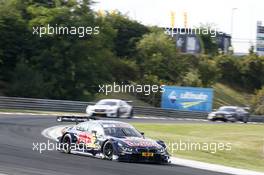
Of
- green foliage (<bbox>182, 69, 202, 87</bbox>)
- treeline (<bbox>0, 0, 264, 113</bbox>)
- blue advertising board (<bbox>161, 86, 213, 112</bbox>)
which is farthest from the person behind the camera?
green foliage (<bbox>182, 69, 202, 87</bbox>)

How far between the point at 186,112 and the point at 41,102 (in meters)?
12.5

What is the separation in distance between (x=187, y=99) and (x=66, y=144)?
3696 cm

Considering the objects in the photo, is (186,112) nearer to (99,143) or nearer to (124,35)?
(124,35)

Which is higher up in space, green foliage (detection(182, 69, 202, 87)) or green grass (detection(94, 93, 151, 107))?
green foliage (detection(182, 69, 202, 87))

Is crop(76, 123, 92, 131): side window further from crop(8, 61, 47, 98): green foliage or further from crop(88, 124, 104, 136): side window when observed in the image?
crop(8, 61, 47, 98): green foliage

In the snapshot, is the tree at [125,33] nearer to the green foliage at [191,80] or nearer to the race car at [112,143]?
the green foliage at [191,80]

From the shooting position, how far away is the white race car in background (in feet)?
138

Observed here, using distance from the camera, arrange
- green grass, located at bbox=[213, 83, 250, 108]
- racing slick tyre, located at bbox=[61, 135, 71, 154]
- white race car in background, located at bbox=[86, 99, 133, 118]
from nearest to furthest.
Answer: racing slick tyre, located at bbox=[61, 135, 71, 154], white race car in background, located at bbox=[86, 99, 133, 118], green grass, located at bbox=[213, 83, 250, 108]

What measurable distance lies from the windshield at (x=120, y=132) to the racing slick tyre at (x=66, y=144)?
1.30 m

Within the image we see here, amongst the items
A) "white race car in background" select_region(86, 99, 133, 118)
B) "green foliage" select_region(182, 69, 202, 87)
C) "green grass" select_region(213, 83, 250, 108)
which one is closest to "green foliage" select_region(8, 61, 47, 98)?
"white race car in background" select_region(86, 99, 133, 118)

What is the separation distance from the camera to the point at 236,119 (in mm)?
50375

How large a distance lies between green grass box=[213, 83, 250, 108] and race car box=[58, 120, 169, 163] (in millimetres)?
55393

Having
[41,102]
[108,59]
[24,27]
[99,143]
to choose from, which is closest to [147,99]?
[108,59]

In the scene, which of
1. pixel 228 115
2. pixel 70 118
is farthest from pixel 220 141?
pixel 228 115
